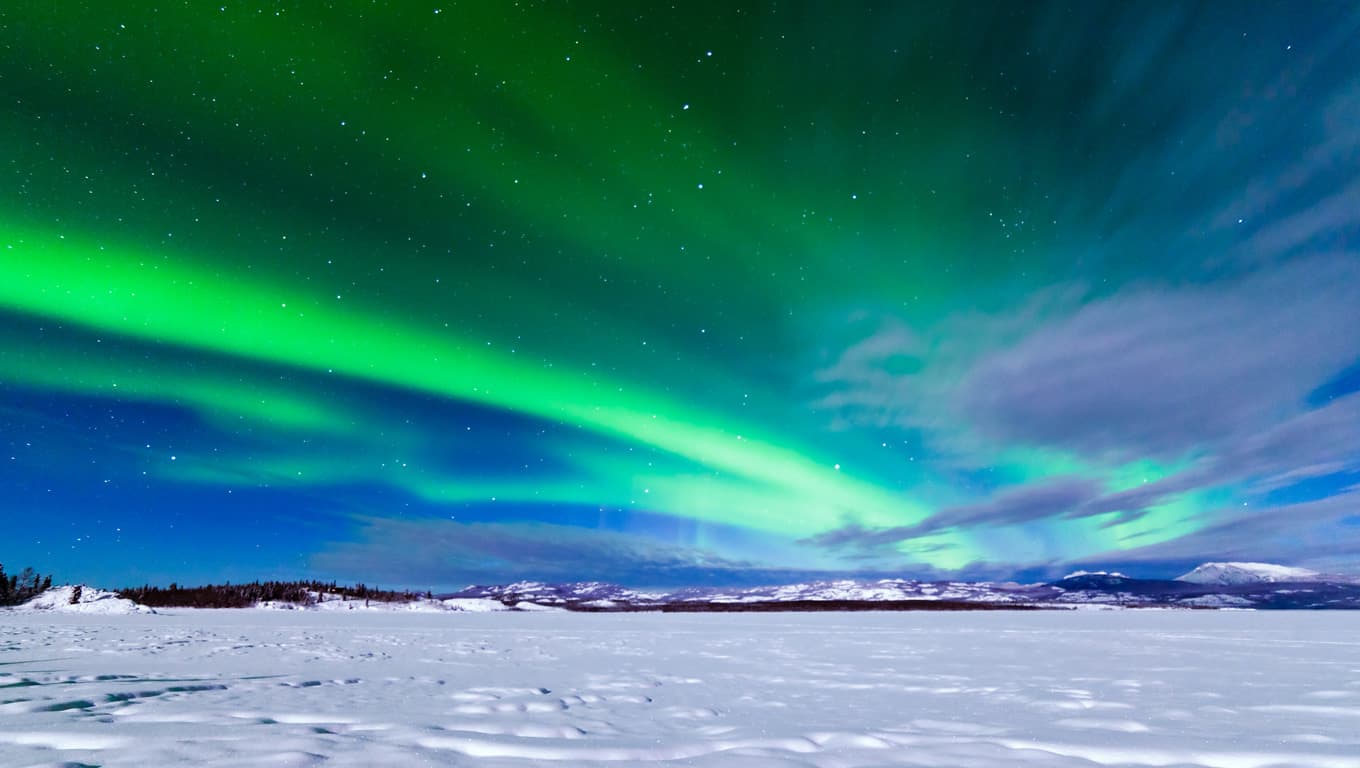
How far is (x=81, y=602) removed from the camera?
75188mm

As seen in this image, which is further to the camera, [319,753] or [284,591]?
[284,591]

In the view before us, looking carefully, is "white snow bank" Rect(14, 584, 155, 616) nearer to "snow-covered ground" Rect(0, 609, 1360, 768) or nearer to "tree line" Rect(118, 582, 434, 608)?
"tree line" Rect(118, 582, 434, 608)

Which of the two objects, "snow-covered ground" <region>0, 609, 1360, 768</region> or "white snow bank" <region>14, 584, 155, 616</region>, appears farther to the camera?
"white snow bank" <region>14, 584, 155, 616</region>

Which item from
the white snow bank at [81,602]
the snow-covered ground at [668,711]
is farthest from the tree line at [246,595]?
the snow-covered ground at [668,711]

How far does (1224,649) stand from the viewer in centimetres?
1691

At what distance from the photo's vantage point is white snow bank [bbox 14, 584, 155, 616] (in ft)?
216

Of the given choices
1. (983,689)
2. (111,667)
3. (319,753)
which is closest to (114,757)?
(319,753)

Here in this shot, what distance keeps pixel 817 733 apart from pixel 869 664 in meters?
8.36

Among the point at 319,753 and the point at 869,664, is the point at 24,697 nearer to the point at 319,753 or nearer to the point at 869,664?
the point at 319,753

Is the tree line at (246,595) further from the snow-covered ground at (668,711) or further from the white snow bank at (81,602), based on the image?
the snow-covered ground at (668,711)

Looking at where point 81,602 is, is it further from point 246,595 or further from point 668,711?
point 668,711

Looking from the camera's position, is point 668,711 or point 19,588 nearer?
point 668,711

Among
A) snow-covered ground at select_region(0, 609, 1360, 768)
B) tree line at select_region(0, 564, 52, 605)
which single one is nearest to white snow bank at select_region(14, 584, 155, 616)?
tree line at select_region(0, 564, 52, 605)

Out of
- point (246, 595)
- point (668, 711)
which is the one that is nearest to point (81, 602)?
point (246, 595)
